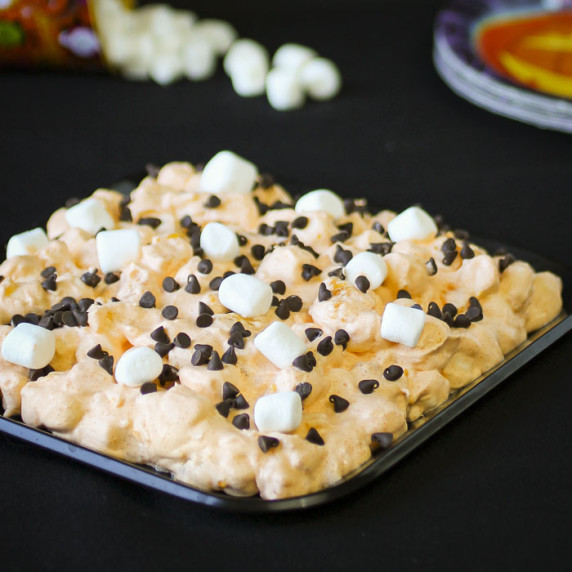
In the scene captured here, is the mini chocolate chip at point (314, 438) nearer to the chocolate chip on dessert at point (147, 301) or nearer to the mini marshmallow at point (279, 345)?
the mini marshmallow at point (279, 345)

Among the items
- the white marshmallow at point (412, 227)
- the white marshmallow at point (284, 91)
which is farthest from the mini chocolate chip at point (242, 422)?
the white marshmallow at point (284, 91)

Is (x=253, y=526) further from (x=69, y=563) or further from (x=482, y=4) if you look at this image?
(x=482, y=4)

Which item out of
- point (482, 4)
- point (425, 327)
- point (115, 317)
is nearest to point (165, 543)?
point (115, 317)

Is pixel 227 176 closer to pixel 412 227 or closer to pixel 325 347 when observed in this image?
pixel 412 227

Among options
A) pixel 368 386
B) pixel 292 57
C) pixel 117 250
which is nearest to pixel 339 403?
pixel 368 386

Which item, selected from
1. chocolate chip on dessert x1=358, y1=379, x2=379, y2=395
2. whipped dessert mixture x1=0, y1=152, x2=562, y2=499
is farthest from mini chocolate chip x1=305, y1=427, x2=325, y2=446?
chocolate chip on dessert x1=358, y1=379, x2=379, y2=395
